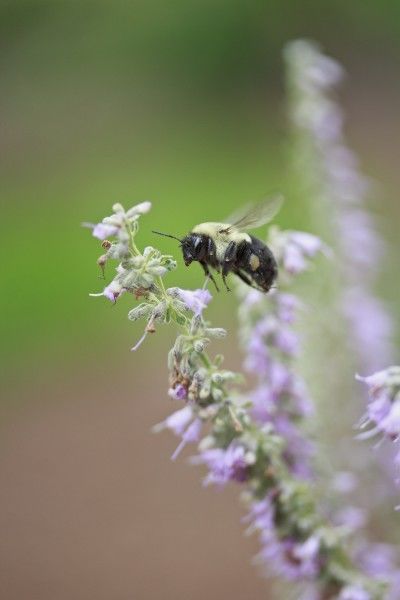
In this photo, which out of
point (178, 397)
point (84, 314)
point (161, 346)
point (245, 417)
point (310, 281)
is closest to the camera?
point (178, 397)

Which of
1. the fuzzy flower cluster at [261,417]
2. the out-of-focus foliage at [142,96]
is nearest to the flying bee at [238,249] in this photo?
the fuzzy flower cluster at [261,417]

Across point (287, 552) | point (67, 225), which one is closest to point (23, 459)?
point (67, 225)

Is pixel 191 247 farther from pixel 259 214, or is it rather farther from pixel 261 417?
pixel 261 417

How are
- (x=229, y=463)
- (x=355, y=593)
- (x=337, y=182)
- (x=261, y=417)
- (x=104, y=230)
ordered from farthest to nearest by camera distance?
1. (x=337, y=182)
2. (x=261, y=417)
3. (x=355, y=593)
4. (x=229, y=463)
5. (x=104, y=230)

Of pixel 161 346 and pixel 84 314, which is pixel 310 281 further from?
pixel 84 314

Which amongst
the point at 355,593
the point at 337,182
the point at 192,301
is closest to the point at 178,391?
the point at 192,301

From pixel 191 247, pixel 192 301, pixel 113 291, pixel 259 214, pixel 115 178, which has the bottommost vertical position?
pixel 113 291
